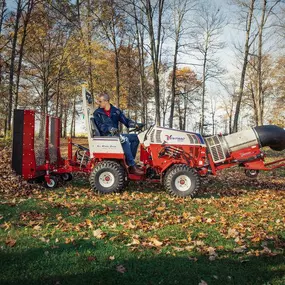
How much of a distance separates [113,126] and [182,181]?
2144 mm

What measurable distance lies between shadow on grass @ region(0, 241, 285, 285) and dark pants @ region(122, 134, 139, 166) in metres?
3.65

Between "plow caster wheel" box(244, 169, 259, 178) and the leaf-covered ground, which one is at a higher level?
"plow caster wheel" box(244, 169, 259, 178)

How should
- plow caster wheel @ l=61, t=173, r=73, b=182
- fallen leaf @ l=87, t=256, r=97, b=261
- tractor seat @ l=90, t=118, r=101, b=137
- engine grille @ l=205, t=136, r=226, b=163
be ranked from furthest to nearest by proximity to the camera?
plow caster wheel @ l=61, t=173, r=73, b=182, tractor seat @ l=90, t=118, r=101, b=137, engine grille @ l=205, t=136, r=226, b=163, fallen leaf @ l=87, t=256, r=97, b=261

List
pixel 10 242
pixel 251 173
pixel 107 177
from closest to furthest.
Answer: pixel 10 242 < pixel 107 177 < pixel 251 173

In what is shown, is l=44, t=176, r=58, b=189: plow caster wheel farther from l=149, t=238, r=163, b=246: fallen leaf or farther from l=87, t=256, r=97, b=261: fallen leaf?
l=87, t=256, r=97, b=261: fallen leaf

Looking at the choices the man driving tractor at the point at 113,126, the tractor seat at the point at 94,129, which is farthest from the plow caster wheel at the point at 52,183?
the man driving tractor at the point at 113,126

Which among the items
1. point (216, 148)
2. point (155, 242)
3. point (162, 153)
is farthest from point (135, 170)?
point (155, 242)

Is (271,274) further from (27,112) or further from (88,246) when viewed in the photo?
(27,112)

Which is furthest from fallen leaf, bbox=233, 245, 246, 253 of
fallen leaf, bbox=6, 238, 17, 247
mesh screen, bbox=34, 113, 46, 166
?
mesh screen, bbox=34, 113, 46, 166

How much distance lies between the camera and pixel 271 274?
3785 millimetres

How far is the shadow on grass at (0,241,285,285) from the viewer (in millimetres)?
3531

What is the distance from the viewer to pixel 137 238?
4699 mm

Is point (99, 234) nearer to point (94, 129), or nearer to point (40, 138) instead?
point (94, 129)

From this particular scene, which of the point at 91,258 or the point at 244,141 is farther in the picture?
the point at 244,141
